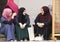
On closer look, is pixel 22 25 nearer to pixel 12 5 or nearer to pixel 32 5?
pixel 12 5

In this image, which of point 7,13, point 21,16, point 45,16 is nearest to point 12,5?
point 7,13

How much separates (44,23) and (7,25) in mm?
971

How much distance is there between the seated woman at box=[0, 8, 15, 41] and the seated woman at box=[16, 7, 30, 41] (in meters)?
0.16

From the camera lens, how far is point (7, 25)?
10.9 m

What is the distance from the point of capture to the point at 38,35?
11.0m

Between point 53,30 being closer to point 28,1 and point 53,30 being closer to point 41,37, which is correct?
point 41,37

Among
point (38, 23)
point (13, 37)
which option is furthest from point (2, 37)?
point (38, 23)

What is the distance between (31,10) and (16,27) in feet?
3.18

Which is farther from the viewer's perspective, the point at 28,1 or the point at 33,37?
the point at 28,1

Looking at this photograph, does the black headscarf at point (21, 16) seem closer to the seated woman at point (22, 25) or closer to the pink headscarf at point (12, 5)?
the seated woman at point (22, 25)

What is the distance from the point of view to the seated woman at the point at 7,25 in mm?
10859

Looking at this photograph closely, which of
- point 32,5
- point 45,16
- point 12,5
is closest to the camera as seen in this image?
point 45,16

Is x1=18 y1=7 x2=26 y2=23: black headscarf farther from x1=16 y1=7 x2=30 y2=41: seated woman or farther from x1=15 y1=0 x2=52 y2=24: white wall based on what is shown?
x1=15 y1=0 x2=52 y2=24: white wall

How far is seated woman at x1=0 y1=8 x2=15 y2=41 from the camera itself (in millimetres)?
10859
